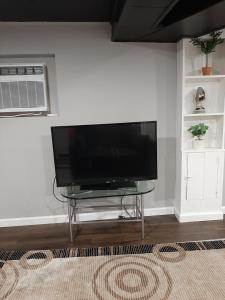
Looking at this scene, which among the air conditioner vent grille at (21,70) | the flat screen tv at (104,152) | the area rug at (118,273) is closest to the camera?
the area rug at (118,273)

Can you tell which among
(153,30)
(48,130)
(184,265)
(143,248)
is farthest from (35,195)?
(153,30)

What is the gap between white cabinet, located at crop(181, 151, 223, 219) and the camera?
282 centimetres

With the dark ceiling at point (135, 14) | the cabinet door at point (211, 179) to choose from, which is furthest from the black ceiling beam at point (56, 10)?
the cabinet door at point (211, 179)

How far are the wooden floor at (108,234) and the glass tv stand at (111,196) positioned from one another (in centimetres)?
10

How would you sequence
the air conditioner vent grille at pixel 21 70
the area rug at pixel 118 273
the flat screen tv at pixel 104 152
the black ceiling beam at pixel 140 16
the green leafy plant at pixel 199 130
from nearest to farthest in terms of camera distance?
the black ceiling beam at pixel 140 16 < the area rug at pixel 118 273 < the flat screen tv at pixel 104 152 < the air conditioner vent grille at pixel 21 70 < the green leafy plant at pixel 199 130

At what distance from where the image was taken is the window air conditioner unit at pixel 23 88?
265 centimetres

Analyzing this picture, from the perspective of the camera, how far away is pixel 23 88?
2.68 metres

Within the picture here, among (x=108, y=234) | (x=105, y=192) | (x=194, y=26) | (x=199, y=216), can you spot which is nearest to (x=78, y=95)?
(x=105, y=192)

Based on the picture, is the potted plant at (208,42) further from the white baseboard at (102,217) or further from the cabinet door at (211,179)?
the white baseboard at (102,217)

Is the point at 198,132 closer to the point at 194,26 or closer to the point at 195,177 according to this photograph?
the point at 195,177

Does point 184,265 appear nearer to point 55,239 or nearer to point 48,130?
point 55,239

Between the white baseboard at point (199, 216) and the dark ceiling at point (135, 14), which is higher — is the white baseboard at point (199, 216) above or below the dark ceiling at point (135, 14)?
below

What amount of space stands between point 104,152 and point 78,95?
69 centimetres

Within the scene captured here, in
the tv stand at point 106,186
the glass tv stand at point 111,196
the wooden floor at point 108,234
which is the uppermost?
the tv stand at point 106,186
